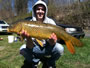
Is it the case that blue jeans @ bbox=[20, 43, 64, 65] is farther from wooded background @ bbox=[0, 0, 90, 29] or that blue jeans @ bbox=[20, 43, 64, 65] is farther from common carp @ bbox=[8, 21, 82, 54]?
wooded background @ bbox=[0, 0, 90, 29]

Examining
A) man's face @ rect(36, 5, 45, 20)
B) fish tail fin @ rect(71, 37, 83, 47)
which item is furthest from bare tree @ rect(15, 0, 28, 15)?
fish tail fin @ rect(71, 37, 83, 47)

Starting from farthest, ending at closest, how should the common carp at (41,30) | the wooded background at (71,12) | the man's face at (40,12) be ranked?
the wooded background at (71,12) < the man's face at (40,12) < the common carp at (41,30)

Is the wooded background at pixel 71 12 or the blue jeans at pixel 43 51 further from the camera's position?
the wooded background at pixel 71 12

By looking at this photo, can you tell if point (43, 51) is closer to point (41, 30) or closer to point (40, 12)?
point (41, 30)

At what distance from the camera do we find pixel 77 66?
3170mm

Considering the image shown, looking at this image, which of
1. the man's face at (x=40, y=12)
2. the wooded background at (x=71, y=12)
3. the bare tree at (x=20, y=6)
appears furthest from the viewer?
the bare tree at (x=20, y=6)

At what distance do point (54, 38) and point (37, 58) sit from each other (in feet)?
2.56

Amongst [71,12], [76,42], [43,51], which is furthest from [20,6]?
[76,42]

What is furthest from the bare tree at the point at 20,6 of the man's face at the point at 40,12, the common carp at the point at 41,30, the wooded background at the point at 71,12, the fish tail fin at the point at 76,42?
the fish tail fin at the point at 76,42

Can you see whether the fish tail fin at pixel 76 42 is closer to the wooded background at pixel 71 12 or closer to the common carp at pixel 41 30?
the common carp at pixel 41 30

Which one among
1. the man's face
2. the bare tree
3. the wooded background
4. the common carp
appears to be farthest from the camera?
the bare tree

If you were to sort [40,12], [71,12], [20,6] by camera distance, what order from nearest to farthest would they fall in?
[40,12]
[71,12]
[20,6]

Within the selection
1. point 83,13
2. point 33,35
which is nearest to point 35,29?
point 33,35

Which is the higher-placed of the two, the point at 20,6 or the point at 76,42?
the point at 20,6
